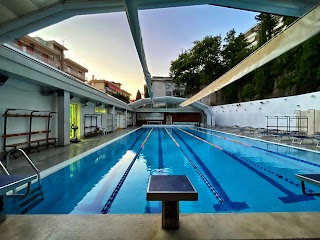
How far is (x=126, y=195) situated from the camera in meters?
3.68

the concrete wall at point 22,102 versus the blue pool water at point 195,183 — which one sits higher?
the concrete wall at point 22,102

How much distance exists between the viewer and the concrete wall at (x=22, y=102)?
19.0 ft

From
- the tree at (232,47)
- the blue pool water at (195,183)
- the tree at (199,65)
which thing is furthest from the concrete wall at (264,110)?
the tree at (232,47)

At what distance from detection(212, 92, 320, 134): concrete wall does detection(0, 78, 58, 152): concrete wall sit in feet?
38.7

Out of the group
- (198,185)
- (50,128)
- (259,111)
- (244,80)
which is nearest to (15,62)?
(50,128)

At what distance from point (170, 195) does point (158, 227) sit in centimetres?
36

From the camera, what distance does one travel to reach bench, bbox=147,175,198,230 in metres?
1.52

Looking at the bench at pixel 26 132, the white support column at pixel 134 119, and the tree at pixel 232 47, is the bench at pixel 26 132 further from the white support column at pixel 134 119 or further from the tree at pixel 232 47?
the tree at pixel 232 47

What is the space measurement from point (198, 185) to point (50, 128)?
6.62m

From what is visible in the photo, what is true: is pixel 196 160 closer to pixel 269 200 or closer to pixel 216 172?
pixel 216 172

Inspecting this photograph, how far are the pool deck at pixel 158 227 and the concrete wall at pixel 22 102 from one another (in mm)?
5247

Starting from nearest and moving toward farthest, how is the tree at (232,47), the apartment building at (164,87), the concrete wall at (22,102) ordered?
1. the concrete wall at (22,102)
2. the tree at (232,47)
3. the apartment building at (164,87)

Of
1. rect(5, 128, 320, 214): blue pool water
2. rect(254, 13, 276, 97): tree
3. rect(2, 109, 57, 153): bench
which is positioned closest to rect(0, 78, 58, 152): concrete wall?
rect(2, 109, 57, 153): bench

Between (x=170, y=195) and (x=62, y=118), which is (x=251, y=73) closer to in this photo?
(x=62, y=118)
